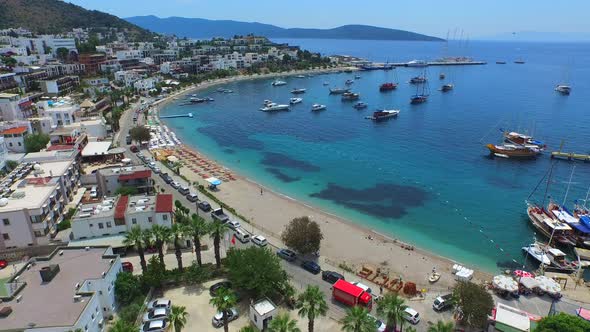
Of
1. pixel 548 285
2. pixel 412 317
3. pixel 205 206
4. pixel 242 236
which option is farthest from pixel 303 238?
pixel 548 285

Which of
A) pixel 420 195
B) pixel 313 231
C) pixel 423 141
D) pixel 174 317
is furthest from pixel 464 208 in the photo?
pixel 174 317

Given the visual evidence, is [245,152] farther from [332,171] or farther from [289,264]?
[289,264]

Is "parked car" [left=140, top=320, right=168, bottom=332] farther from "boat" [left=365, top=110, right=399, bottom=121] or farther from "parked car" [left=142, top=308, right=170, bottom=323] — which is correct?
"boat" [left=365, top=110, right=399, bottom=121]

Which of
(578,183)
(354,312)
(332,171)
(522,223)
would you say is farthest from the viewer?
(332,171)

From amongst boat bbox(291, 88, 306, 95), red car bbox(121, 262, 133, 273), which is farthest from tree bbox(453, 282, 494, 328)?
boat bbox(291, 88, 306, 95)

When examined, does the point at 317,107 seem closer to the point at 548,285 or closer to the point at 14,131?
the point at 14,131

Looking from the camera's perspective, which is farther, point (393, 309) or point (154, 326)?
point (154, 326)

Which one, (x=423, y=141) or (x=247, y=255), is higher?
(x=247, y=255)
